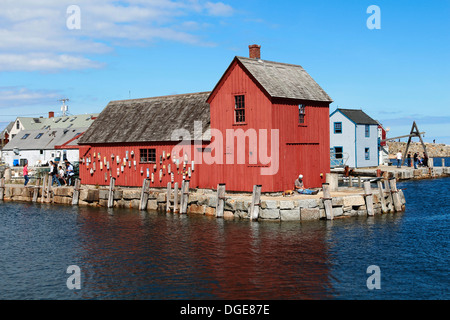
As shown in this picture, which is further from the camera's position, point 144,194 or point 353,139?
point 353,139

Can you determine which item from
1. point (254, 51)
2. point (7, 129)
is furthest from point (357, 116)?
point (7, 129)

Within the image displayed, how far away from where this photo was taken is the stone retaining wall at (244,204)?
2462cm

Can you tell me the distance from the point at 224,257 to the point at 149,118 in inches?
746

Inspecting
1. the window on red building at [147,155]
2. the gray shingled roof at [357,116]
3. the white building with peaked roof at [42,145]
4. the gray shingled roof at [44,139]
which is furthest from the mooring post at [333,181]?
the gray shingled roof at [44,139]

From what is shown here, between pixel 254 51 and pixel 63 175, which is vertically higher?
pixel 254 51

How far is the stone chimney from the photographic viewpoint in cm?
3061

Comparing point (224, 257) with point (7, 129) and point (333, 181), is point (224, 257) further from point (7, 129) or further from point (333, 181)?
point (7, 129)

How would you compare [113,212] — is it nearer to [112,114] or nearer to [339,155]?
[112,114]

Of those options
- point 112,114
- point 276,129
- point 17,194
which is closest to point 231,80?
point 276,129

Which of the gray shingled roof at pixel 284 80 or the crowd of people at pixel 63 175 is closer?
the gray shingled roof at pixel 284 80

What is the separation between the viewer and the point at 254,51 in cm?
3067

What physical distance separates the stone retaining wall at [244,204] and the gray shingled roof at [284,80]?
6186 millimetres

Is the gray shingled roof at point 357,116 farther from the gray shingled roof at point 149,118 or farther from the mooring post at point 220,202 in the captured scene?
the mooring post at point 220,202

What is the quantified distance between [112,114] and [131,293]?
25.8 meters
